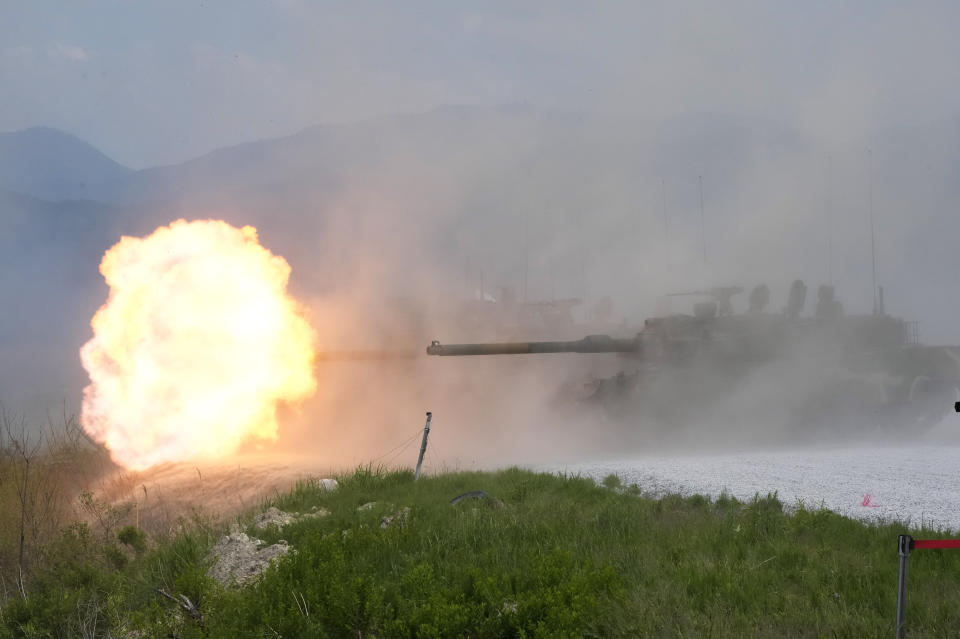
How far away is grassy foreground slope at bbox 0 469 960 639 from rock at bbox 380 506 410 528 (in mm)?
110

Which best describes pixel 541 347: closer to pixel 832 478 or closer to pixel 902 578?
pixel 832 478

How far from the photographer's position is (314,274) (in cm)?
3014

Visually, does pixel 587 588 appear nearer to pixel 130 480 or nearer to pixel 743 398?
pixel 130 480

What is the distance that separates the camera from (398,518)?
29.0 feet

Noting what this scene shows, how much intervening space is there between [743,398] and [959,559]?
607 inches

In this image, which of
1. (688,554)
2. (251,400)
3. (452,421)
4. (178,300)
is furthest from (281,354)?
(688,554)

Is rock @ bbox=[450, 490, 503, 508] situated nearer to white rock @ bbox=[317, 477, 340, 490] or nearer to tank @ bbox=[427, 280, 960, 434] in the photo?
white rock @ bbox=[317, 477, 340, 490]

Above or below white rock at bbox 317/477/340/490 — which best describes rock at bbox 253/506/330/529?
below

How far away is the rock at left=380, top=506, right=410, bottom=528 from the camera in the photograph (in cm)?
843

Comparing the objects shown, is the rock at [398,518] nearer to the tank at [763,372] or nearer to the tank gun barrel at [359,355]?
the tank gun barrel at [359,355]

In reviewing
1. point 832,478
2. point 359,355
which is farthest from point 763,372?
point 359,355

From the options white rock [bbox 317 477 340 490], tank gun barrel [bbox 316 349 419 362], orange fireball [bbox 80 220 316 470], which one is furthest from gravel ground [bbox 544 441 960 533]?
orange fireball [bbox 80 220 316 470]

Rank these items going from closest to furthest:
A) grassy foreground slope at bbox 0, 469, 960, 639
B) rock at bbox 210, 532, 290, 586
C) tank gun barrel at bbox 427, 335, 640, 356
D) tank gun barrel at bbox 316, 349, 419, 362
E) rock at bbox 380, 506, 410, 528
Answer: grassy foreground slope at bbox 0, 469, 960, 639 → rock at bbox 210, 532, 290, 586 → rock at bbox 380, 506, 410, 528 → tank gun barrel at bbox 316, 349, 419, 362 → tank gun barrel at bbox 427, 335, 640, 356

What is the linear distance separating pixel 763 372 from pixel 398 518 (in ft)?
52.7
